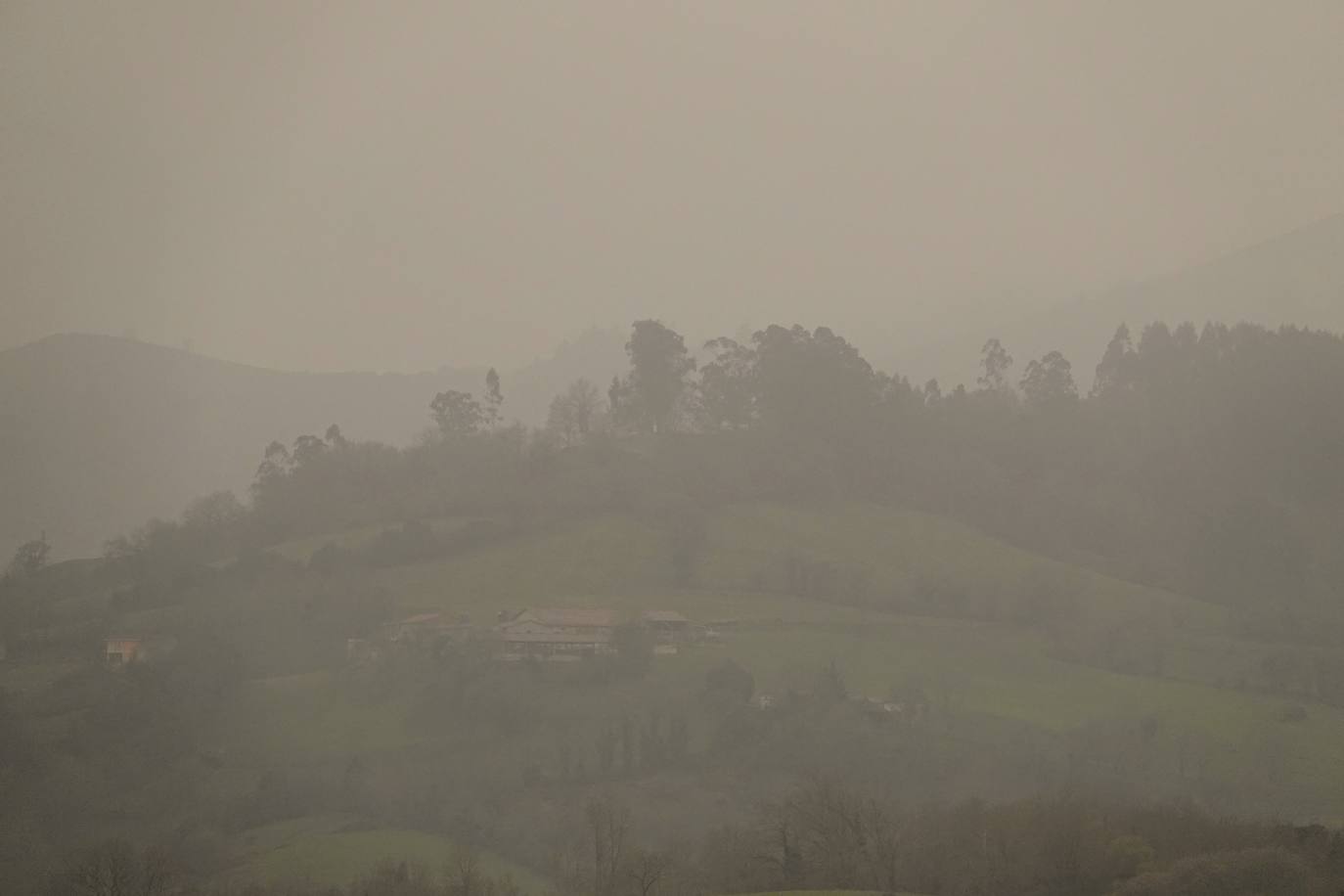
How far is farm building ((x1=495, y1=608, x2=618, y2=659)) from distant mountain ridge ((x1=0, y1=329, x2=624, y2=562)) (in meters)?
24.4

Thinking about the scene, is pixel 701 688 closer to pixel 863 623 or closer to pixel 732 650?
pixel 732 650

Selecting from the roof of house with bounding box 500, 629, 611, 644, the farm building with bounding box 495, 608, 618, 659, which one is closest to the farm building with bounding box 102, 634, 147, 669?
the farm building with bounding box 495, 608, 618, 659

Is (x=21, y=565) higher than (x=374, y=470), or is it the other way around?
(x=374, y=470)

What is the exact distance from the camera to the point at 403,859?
86.9 ft

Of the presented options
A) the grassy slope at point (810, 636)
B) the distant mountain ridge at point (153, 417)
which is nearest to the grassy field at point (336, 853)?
the grassy slope at point (810, 636)

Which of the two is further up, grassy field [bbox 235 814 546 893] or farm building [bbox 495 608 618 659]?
farm building [bbox 495 608 618 659]

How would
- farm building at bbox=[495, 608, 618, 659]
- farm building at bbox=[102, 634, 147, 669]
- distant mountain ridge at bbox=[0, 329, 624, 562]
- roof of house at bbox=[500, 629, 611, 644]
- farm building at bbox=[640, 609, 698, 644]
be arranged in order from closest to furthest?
farm building at bbox=[102, 634, 147, 669] < farm building at bbox=[495, 608, 618, 659] < roof of house at bbox=[500, 629, 611, 644] < farm building at bbox=[640, 609, 698, 644] < distant mountain ridge at bbox=[0, 329, 624, 562]

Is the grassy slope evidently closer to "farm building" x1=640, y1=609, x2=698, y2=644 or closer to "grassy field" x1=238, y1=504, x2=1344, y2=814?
"grassy field" x1=238, y1=504, x2=1344, y2=814

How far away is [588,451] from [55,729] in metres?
29.2

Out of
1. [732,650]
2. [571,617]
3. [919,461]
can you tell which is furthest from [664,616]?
[919,461]

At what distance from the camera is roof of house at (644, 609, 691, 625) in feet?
136

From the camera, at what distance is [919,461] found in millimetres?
59562

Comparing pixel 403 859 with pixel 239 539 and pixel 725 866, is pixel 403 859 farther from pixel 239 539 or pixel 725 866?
pixel 239 539

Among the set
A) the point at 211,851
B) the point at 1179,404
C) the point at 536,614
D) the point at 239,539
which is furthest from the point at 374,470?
the point at 1179,404
